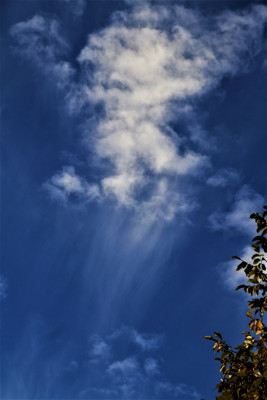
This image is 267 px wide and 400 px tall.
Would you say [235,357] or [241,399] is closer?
[241,399]

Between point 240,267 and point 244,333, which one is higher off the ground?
point 240,267

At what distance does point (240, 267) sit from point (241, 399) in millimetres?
2945

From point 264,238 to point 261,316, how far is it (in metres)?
1.98

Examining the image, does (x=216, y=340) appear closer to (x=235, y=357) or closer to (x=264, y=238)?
(x=235, y=357)

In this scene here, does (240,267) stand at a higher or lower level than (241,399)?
higher

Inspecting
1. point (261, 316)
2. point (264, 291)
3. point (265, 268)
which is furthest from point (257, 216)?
point (261, 316)

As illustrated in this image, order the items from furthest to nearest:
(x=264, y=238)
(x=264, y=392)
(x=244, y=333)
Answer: (x=244, y=333)
(x=264, y=238)
(x=264, y=392)

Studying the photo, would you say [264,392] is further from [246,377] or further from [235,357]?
[235,357]

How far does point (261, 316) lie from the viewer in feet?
29.1

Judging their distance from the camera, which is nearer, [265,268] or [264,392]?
[264,392]

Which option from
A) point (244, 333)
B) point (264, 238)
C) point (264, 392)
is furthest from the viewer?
point (244, 333)

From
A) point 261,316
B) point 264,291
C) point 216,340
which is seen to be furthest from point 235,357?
point 264,291

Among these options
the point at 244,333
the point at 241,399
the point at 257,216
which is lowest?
the point at 241,399

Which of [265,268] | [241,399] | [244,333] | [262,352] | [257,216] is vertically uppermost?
[257,216]
